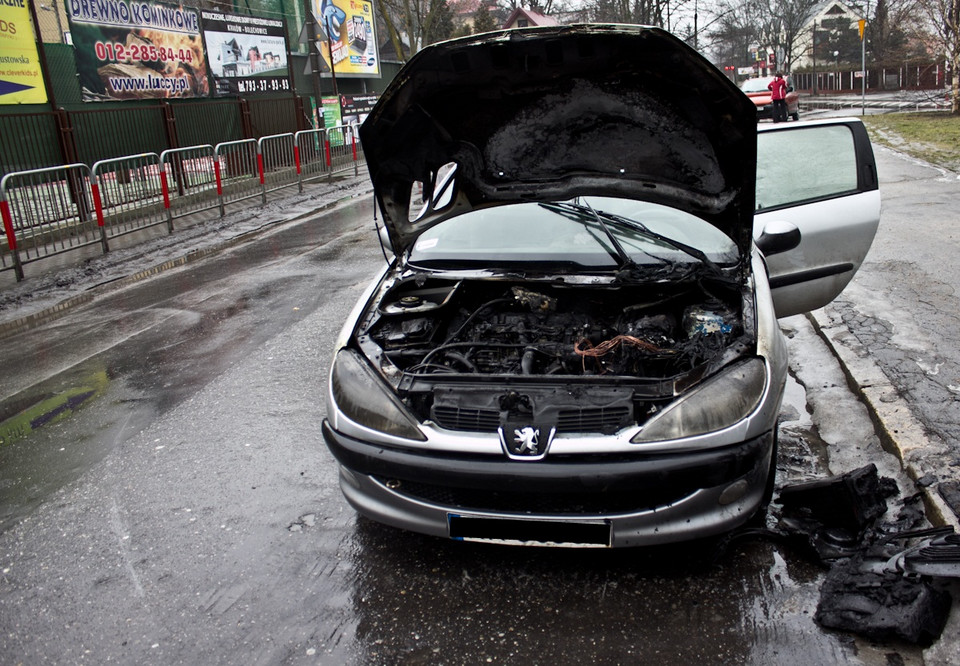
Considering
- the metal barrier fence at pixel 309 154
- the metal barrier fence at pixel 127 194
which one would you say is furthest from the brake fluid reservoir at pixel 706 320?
the metal barrier fence at pixel 309 154

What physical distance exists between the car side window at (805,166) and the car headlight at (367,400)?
326 centimetres

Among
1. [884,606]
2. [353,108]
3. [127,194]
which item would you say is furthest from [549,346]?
[353,108]

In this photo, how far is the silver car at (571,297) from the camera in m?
2.89

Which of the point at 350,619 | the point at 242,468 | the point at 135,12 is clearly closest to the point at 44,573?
the point at 242,468

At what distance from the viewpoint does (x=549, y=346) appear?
3.57 m

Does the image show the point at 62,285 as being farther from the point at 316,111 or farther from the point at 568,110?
the point at 316,111

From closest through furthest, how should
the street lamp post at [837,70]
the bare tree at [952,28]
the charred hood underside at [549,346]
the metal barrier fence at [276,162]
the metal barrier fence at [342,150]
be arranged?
the charred hood underside at [549,346] < the metal barrier fence at [276,162] < the metal barrier fence at [342,150] < the bare tree at [952,28] < the street lamp post at [837,70]

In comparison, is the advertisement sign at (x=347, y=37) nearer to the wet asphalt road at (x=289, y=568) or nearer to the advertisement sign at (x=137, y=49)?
the advertisement sign at (x=137, y=49)

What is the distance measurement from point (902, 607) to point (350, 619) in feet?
6.64

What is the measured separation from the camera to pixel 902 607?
106 inches

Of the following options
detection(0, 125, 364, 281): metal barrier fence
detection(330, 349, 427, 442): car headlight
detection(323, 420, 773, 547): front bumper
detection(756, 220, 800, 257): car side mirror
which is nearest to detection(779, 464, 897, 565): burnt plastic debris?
detection(323, 420, 773, 547): front bumper

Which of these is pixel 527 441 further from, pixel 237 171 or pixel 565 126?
pixel 237 171

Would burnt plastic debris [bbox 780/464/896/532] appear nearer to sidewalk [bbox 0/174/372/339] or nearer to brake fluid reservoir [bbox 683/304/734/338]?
brake fluid reservoir [bbox 683/304/734/338]

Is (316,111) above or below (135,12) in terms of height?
below
